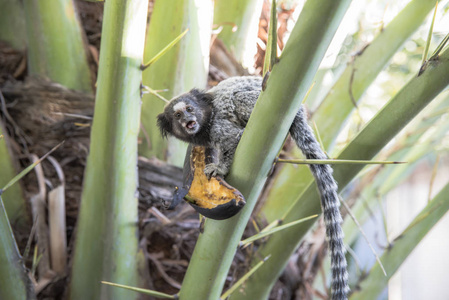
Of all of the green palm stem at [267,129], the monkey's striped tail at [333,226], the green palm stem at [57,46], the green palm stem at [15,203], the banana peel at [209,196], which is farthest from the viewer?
the green palm stem at [57,46]

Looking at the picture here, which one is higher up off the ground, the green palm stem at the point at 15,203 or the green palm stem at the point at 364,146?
the green palm stem at the point at 364,146

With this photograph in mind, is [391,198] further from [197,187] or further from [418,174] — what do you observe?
[197,187]

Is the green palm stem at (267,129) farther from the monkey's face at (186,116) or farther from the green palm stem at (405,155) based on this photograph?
the green palm stem at (405,155)

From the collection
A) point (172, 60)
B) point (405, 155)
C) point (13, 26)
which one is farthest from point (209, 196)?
point (405, 155)

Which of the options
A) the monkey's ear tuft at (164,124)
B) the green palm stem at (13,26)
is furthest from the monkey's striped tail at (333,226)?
the green palm stem at (13,26)

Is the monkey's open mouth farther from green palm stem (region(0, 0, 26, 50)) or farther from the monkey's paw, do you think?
green palm stem (region(0, 0, 26, 50))

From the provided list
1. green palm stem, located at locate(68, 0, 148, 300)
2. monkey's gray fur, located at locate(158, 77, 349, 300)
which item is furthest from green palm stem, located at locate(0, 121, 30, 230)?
monkey's gray fur, located at locate(158, 77, 349, 300)

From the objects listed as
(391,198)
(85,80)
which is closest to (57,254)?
(85,80)
